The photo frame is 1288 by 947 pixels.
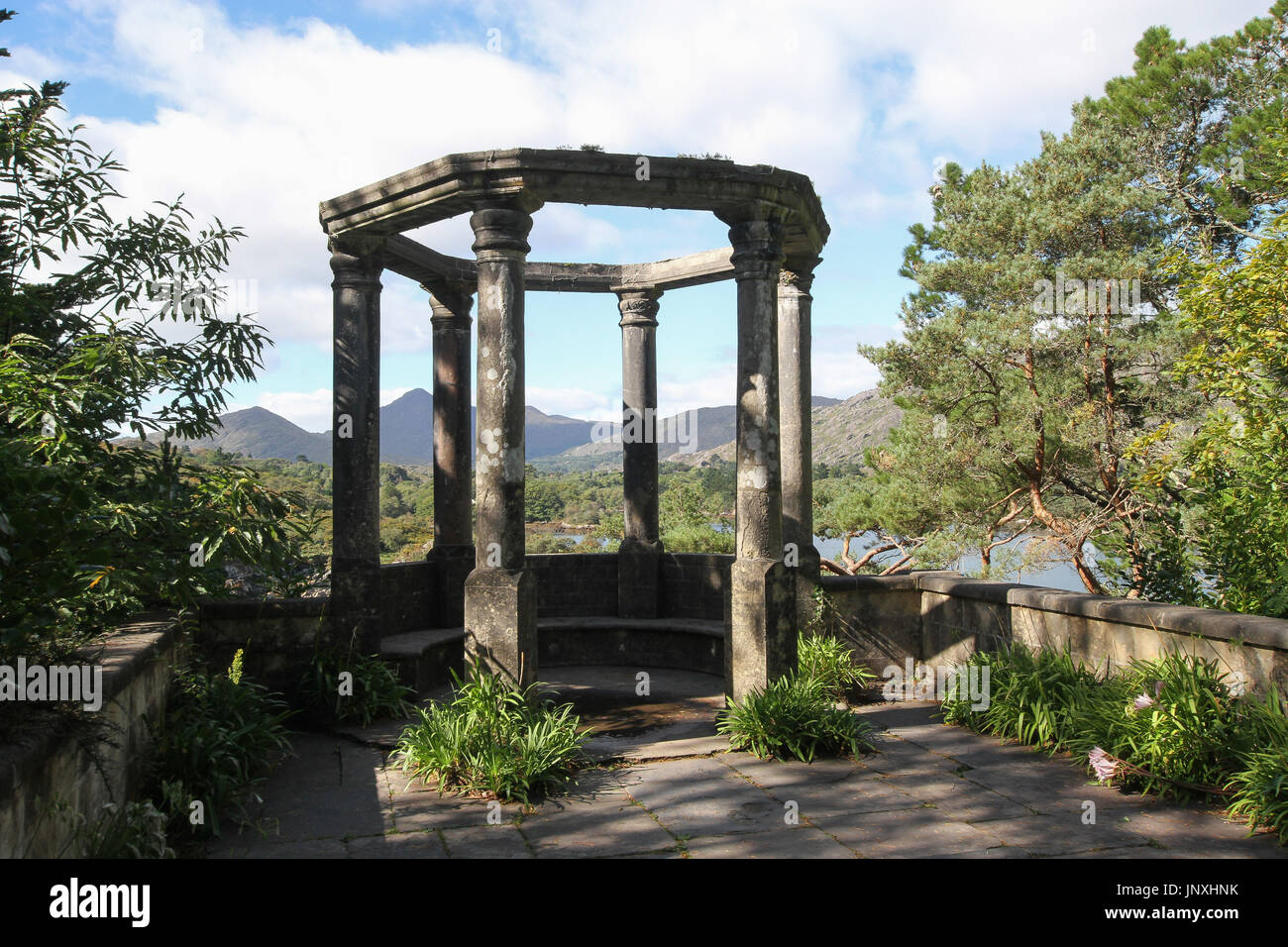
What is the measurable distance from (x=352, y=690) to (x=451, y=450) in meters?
3.39

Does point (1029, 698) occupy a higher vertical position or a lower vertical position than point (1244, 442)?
lower

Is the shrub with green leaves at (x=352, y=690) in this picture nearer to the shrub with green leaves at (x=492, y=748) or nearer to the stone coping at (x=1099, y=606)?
the shrub with green leaves at (x=492, y=748)

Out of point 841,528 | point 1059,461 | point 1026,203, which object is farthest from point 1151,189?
point 841,528

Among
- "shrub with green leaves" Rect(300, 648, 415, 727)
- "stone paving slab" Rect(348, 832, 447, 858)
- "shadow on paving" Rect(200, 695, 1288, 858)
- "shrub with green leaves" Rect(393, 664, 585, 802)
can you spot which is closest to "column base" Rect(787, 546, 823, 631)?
"shadow on paving" Rect(200, 695, 1288, 858)

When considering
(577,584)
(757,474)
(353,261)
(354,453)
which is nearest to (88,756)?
(354,453)

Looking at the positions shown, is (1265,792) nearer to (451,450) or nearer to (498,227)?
(498,227)

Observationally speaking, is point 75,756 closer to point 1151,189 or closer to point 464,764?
point 464,764

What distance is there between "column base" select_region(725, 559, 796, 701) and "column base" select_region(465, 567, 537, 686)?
1.60m

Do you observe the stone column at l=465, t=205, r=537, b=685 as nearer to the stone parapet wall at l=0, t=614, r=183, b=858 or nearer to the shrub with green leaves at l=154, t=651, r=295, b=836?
the shrub with green leaves at l=154, t=651, r=295, b=836

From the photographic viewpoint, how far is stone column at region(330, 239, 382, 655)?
26.1 feet

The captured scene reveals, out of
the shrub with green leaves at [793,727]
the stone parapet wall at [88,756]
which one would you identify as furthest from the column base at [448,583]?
the shrub with green leaves at [793,727]

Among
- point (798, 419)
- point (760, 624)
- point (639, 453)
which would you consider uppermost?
point (798, 419)

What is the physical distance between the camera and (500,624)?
6.67 meters

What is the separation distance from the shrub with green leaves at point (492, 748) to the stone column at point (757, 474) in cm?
162
